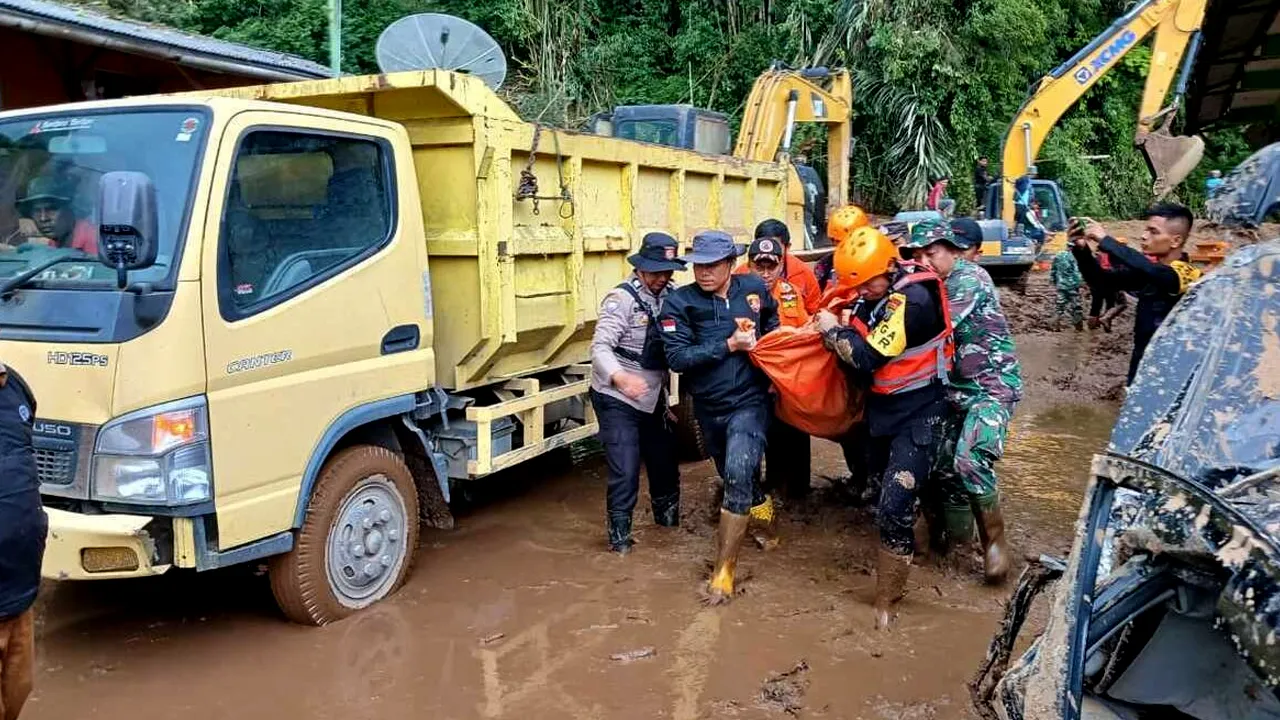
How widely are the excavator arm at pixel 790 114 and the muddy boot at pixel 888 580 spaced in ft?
18.1

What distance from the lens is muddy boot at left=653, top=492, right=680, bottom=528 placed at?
5703 millimetres

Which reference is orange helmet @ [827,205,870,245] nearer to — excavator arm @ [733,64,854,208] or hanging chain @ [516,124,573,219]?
hanging chain @ [516,124,573,219]

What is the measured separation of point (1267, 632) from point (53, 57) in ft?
33.3

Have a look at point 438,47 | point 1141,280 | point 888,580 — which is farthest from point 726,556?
point 438,47

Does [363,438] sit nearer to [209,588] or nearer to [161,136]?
[209,588]

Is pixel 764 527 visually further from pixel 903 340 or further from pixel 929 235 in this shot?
pixel 929 235

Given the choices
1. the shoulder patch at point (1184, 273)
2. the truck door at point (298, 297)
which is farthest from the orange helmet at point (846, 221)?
the truck door at point (298, 297)

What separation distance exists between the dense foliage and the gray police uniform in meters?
9.70

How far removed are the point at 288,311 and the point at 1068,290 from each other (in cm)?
1208

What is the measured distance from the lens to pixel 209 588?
4.72m

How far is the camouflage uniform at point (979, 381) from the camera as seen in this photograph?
4594mm

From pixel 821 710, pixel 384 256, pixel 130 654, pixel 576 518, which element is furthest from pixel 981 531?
pixel 130 654

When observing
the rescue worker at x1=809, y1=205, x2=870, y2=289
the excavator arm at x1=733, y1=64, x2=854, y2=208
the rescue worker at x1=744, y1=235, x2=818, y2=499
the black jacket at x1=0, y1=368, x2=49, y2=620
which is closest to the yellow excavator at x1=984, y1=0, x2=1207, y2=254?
the excavator arm at x1=733, y1=64, x2=854, y2=208

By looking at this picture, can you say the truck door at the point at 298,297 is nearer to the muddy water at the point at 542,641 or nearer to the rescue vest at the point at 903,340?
the muddy water at the point at 542,641
